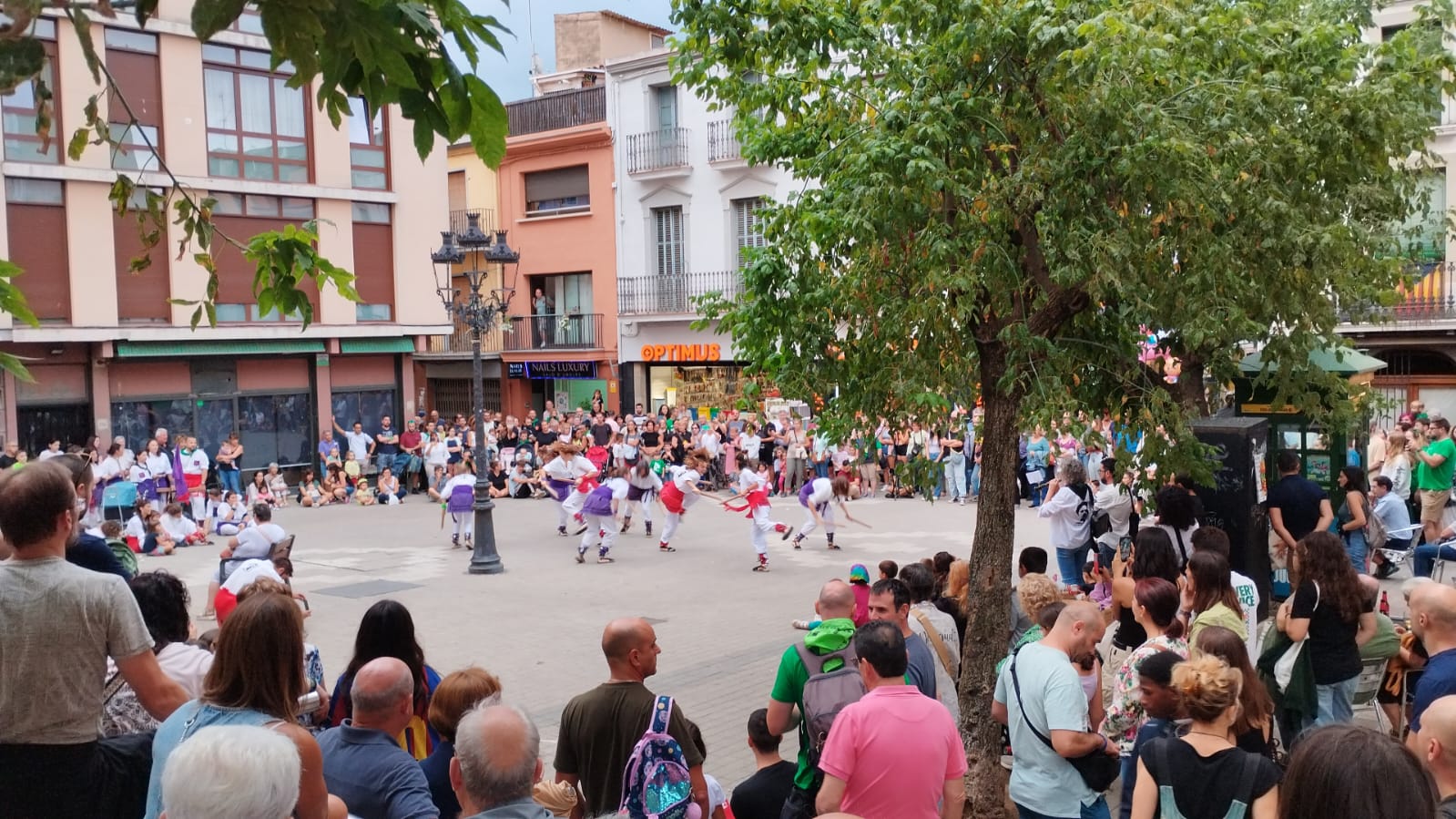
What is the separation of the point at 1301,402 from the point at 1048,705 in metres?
6.25

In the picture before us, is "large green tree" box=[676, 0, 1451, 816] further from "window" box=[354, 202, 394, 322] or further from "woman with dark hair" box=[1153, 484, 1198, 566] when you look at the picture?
"window" box=[354, 202, 394, 322]

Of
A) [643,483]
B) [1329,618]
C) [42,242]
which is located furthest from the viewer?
[42,242]

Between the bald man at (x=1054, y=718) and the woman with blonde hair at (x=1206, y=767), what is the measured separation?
29.4 inches

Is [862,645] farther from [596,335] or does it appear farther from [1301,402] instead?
[596,335]

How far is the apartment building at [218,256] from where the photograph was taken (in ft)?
80.7

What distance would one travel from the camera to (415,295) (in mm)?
30734

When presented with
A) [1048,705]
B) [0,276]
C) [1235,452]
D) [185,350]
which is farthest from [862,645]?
[185,350]

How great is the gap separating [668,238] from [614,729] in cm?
2983

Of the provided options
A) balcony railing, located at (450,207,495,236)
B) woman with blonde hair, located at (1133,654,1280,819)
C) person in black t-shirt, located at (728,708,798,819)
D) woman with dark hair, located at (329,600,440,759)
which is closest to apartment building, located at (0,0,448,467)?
balcony railing, located at (450,207,495,236)

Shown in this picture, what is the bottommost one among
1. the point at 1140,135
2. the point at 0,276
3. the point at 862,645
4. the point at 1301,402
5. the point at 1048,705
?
the point at 1048,705

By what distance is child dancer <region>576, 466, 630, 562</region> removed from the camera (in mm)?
16531

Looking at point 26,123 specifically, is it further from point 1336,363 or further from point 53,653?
point 53,653

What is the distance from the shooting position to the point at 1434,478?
44.8ft

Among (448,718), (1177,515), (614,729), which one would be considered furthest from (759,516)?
Answer: (448,718)
